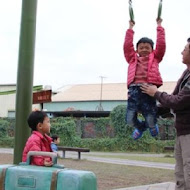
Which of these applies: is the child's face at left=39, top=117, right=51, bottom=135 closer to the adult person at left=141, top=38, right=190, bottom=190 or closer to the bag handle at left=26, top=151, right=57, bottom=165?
the bag handle at left=26, top=151, right=57, bottom=165

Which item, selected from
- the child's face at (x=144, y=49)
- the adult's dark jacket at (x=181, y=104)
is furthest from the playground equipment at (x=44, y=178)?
the child's face at (x=144, y=49)

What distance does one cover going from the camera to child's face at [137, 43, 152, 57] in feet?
13.1

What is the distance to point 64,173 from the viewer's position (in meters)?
3.43

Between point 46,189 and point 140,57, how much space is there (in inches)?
62.7

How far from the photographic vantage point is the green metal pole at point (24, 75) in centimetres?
465

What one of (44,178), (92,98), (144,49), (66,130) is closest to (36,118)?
(44,178)

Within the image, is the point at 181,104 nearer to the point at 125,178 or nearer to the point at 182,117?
the point at 182,117

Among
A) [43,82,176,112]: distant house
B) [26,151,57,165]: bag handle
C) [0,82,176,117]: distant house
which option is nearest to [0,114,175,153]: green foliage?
[43,82,176,112]: distant house

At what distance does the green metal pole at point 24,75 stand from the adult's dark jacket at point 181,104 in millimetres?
1767

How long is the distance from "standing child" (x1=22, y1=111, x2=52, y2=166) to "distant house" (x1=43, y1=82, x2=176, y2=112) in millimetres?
32777

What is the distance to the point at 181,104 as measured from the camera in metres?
3.36

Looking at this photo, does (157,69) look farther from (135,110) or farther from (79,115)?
(79,115)

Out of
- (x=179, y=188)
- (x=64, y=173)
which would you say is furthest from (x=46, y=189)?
(x=179, y=188)

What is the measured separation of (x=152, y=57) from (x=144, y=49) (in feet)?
0.43
